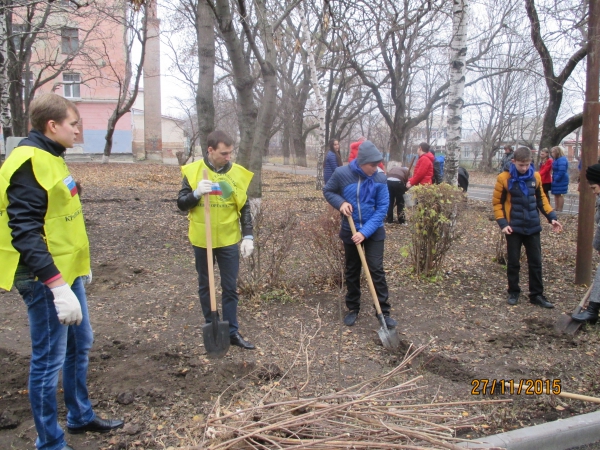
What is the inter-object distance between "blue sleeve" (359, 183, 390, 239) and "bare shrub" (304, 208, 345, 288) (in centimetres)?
77

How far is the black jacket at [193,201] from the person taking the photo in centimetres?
363

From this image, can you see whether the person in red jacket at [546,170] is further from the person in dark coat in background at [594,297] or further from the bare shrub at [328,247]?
the bare shrub at [328,247]

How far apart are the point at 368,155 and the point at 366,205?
0.45 metres

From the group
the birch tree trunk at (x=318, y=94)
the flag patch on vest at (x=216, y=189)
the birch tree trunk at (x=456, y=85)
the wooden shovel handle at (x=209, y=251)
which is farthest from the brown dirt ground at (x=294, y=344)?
the birch tree trunk at (x=318, y=94)

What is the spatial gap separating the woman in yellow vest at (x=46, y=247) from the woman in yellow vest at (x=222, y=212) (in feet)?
4.02

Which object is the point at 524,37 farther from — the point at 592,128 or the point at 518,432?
the point at 518,432

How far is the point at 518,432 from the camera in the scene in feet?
9.36

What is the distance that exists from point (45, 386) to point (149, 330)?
196 centimetres

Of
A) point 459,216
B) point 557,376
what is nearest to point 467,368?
point 557,376

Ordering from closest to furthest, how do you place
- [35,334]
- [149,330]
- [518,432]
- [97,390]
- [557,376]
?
[35,334], [518,432], [97,390], [557,376], [149,330]

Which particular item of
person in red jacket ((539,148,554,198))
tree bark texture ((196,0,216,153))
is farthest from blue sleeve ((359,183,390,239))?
person in red jacket ((539,148,554,198))

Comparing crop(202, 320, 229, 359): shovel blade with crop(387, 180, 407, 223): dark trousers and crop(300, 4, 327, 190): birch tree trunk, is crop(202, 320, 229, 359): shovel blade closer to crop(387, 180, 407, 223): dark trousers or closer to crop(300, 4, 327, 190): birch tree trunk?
crop(387, 180, 407, 223): dark trousers
